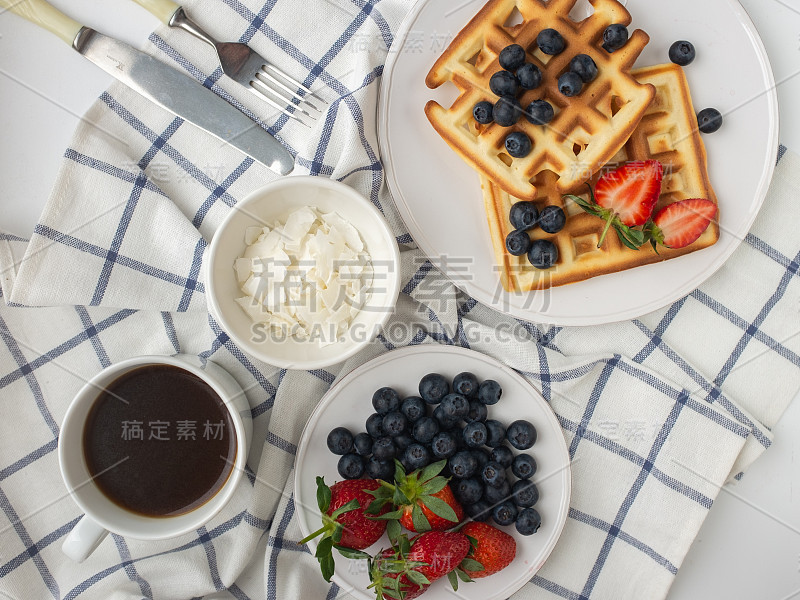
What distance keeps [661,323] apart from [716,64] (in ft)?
1.70

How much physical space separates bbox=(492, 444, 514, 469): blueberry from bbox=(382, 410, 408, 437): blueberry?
0.63 feet

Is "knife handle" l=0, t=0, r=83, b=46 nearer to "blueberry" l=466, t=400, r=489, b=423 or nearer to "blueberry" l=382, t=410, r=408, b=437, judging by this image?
"blueberry" l=382, t=410, r=408, b=437

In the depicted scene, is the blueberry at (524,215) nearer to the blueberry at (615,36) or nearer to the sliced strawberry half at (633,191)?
the sliced strawberry half at (633,191)

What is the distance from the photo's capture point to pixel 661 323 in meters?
1.25

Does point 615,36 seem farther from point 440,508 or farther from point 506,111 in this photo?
point 440,508

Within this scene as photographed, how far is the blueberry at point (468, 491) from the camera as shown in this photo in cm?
115

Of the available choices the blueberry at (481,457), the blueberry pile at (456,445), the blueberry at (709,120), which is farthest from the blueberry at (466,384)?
the blueberry at (709,120)

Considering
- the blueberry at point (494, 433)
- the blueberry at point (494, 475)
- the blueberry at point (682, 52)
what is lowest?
the blueberry at point (494, 475)

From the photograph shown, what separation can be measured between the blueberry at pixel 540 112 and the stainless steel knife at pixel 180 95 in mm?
469

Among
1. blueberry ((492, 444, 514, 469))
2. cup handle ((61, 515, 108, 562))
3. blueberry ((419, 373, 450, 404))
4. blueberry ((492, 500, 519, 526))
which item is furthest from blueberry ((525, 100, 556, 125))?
cup handle ((61, 515, 108, 562))

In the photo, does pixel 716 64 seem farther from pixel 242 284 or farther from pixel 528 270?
pixel 242 284

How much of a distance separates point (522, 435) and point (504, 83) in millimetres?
654

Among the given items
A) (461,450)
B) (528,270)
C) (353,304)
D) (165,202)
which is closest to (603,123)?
(528,270)

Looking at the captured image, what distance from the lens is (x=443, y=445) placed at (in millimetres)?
1143
